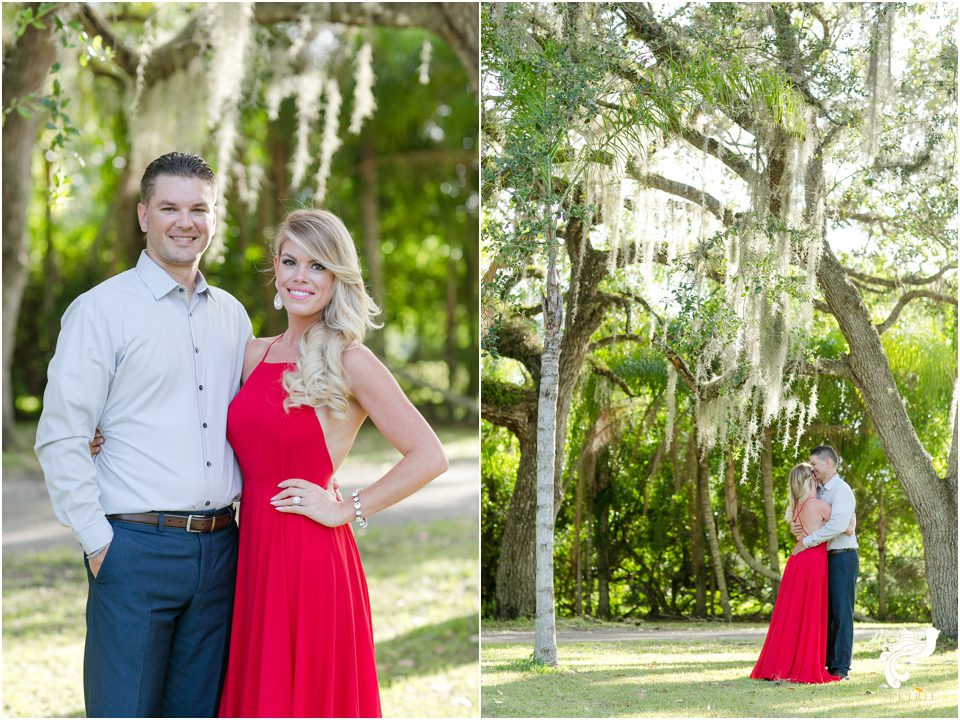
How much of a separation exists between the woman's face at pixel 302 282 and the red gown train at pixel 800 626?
66.8 inches

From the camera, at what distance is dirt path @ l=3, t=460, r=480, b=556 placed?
6246 mm

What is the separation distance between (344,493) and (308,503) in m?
4.72

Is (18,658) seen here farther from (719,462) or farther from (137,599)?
(719,462)

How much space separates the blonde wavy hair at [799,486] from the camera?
9.59 ft

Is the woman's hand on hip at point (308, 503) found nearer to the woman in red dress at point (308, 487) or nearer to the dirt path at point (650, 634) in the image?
the woman in red dress at point (308, 487)

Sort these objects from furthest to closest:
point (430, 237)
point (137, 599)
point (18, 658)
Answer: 1. point (430, 237)
2. point (18, 658)
3. point (137, 599)

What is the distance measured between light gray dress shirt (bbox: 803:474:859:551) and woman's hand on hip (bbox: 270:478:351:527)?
1.57 metres

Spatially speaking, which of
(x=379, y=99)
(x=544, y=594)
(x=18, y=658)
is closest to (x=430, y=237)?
(x=379, y=99)

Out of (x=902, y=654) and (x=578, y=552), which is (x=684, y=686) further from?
(x=902, y=654)

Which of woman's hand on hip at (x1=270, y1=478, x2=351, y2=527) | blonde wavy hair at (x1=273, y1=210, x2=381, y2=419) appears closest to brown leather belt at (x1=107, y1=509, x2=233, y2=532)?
woman's hand on hip at (x1=270, y1=478, x2=351, y2=527)

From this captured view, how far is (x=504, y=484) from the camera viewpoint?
3.04 metres

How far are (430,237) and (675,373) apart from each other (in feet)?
35.9

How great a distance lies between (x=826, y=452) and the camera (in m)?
2.93

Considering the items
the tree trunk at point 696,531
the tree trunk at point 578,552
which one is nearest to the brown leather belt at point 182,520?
the tree trunk at point 578,552
